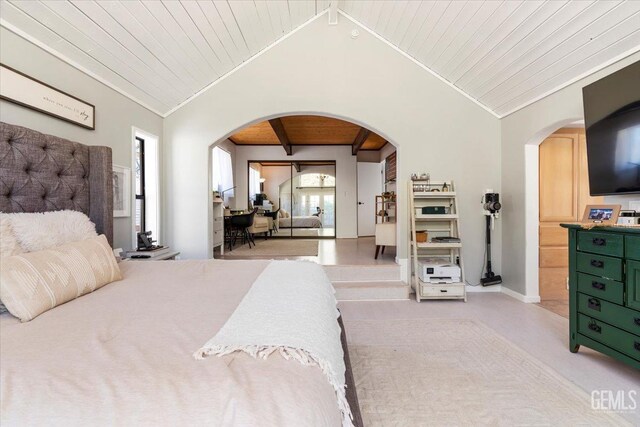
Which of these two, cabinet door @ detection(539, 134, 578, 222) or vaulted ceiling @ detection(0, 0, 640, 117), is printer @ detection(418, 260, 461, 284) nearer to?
cabinet door @ detection(539, 134, 578, 222)

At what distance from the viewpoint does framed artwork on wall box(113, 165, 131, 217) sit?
112 inches

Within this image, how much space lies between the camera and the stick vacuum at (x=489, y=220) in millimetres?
3568

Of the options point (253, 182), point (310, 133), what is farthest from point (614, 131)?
point (253, 182)

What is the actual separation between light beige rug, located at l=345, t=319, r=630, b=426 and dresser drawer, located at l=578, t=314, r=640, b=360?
0.41 meters

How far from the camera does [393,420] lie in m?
1.55

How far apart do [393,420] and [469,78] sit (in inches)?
139

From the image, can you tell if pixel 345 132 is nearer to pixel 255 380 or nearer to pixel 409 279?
pixel 409 279

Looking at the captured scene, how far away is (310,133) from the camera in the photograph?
20.3 feet

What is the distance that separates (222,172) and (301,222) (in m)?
2.87

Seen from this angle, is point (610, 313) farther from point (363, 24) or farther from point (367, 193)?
point (367, 193)

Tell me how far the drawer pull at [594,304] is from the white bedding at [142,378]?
230 centimetres

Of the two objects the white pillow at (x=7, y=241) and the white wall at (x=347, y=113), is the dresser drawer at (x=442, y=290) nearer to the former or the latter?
the white wall at (x=347, y=113)

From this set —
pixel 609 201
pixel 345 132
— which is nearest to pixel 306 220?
pixel 345 132

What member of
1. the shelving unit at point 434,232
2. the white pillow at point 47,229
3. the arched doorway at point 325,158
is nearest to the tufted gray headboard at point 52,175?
the white pillow at point 47,229
